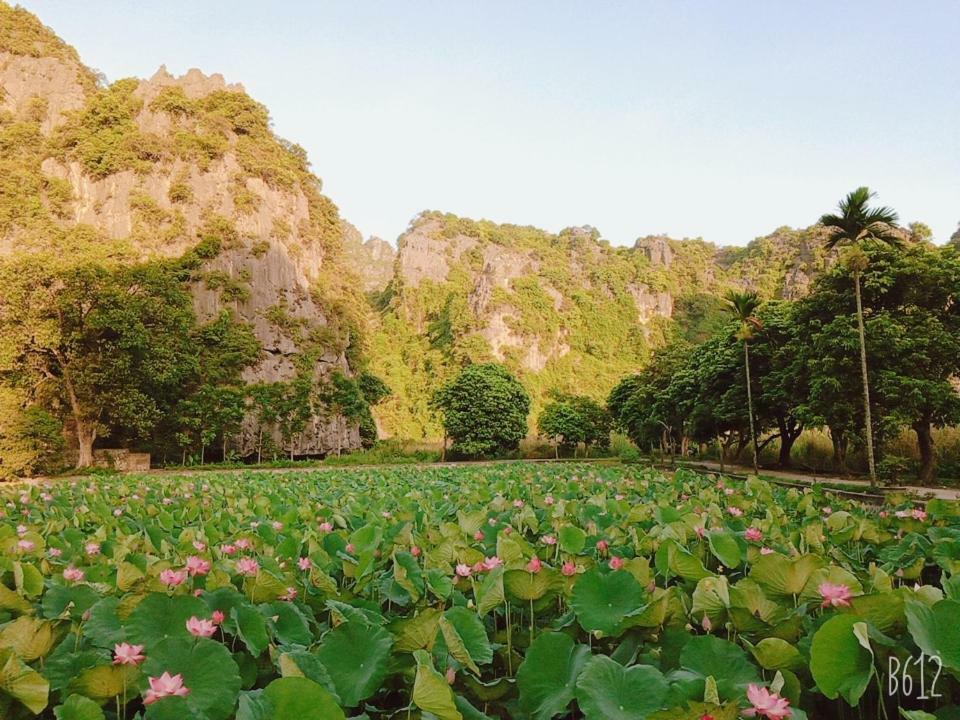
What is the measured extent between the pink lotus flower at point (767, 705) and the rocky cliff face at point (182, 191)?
121ft

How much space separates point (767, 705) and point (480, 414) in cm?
4158

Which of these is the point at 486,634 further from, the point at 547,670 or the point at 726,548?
the point at 726,548

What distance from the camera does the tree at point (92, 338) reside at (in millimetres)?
23250

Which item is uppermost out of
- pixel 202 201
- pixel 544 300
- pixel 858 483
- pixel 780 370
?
pixel 202 201

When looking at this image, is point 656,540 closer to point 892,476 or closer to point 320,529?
point 320,529

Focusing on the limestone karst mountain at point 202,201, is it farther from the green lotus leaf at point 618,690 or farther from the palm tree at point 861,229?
the green lotus leaf at point 618,690

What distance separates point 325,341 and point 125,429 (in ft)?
46.0

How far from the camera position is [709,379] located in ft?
83.7

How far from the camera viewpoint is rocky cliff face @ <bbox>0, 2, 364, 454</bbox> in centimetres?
3691

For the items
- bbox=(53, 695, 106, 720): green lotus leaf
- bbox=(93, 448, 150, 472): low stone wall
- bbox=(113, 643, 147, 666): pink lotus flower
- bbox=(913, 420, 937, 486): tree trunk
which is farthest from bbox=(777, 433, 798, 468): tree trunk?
bbox=(93, 448, 150, 472): low stone wall

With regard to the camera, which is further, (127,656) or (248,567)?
(248,567)

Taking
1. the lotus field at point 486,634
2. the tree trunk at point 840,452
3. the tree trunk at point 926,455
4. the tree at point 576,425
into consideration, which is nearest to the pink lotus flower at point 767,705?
the lotus field at point 486,634

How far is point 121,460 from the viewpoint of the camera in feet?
89.6

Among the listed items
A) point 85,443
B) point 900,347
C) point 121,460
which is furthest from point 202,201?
point 900,347
